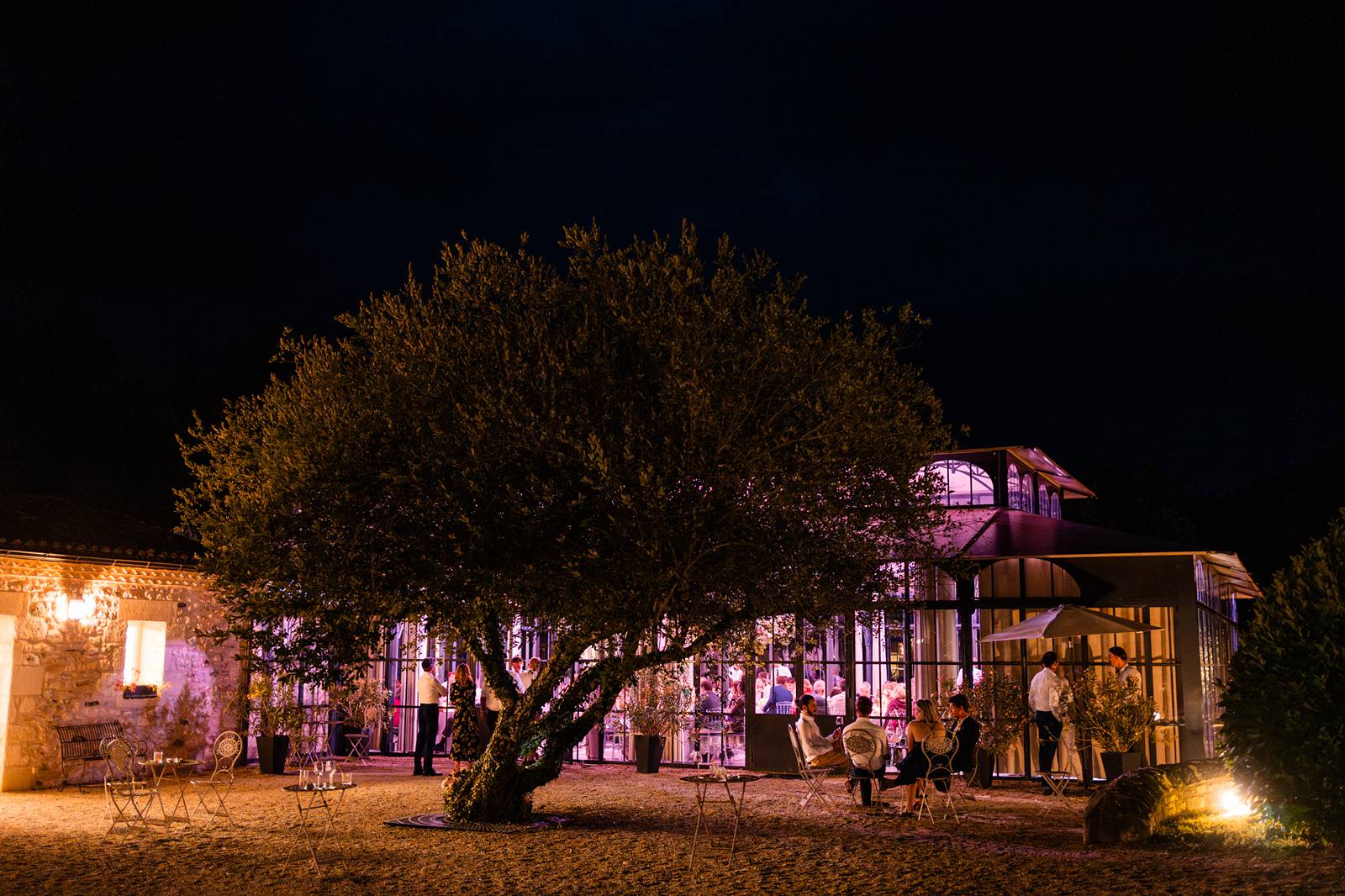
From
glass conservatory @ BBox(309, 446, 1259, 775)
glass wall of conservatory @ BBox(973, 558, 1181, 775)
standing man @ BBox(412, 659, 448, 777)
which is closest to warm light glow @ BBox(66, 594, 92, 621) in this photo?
glass conservatory @ BBox(309, 446, 1259, 775)

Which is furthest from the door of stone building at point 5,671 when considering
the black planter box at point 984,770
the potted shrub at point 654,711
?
the black planter box at point 984,770

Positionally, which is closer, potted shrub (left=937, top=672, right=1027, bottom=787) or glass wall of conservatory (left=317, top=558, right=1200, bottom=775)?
potted shrub (left=937, top=672, right=1027, bottom=787)

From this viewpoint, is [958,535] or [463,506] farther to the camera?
[958,535]

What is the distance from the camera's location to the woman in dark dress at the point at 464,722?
1416 centimetres

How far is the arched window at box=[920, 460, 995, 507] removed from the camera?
17.6 metres

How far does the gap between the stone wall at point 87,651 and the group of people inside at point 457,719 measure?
2748 mm

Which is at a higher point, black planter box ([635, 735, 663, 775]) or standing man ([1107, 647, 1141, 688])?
standing man ([1107, 647, 1141, 688])

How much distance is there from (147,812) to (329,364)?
444 cm

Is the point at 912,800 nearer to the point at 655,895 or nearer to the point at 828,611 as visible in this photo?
the point at 828,611

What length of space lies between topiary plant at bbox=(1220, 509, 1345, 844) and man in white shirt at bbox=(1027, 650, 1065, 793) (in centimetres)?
432

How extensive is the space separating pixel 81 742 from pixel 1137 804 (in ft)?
35.9

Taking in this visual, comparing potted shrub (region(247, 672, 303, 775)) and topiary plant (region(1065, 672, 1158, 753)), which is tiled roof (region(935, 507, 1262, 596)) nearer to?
topiary plant (region(1065, 672, 1158, 753))

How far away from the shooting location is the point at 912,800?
11.4 m

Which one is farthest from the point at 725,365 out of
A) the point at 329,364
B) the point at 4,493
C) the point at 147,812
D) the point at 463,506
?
the point at 4,493
